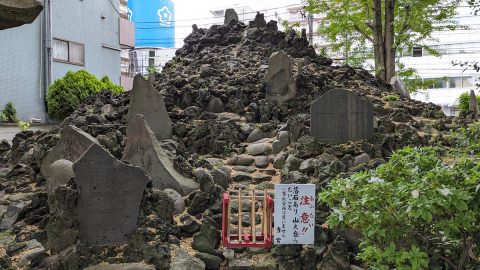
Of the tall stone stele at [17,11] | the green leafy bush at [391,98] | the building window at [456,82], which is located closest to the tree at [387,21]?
the green leafy bush at [391,98]

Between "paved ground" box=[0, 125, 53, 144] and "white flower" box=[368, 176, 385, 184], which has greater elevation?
"paved ground" box=[0, 125, 53, 144]

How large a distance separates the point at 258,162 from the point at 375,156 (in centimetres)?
197

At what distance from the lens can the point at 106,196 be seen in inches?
219

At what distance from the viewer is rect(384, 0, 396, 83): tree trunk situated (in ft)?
52.3

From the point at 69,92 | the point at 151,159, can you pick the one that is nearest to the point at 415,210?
the point at 151,159

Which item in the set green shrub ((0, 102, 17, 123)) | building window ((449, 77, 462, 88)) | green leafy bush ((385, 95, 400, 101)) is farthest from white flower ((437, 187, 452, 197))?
building window ((449, 77, 462, 88))

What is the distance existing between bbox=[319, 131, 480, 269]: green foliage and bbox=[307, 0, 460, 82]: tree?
12.6 meters

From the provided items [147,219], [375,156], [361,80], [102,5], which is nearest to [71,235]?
[147,219]

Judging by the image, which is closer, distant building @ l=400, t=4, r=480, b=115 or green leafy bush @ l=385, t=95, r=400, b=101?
green leafy bush @ l=385, t=95, r=400, b=101

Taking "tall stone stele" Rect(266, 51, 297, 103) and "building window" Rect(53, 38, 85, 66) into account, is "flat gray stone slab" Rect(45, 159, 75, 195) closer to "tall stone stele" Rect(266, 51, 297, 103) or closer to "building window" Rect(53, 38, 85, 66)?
"tall stone stele" Rect(266, 51, 297, 103)

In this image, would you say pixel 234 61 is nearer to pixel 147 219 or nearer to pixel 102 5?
pixel 147 219

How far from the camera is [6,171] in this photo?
28.6ft

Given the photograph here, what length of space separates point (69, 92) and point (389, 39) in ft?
36.4

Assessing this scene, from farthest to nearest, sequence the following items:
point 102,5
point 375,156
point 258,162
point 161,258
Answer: point 102,5 < point 258,162 < point 375,156 < point 161,258
